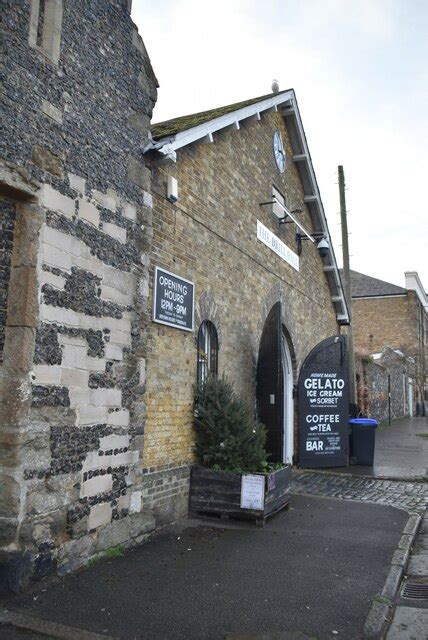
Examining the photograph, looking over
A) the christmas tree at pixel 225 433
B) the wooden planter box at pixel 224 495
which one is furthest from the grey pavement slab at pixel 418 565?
the christmas tree at pixel 225 433

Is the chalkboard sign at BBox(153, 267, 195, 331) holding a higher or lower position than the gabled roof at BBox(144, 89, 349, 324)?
lower

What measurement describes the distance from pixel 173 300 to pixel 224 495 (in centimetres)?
268

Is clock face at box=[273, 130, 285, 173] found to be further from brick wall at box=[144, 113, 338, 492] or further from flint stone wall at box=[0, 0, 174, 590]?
flint stone wall at box=[0, 0, 174, 590]

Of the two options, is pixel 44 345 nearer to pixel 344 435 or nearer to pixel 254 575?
pixel 254 575

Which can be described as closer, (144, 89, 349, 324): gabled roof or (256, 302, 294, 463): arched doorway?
(144, 89, 349, 324): gabled roof

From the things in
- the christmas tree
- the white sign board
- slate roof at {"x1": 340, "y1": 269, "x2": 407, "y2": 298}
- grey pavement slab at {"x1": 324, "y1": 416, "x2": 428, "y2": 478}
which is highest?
slate roof at {"x1": 340, "y1": 269, "x2": 407, "y2": 298}

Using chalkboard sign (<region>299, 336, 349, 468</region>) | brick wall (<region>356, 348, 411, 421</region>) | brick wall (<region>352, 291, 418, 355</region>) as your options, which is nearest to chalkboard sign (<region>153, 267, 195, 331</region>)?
chalkboard sign (<region>299, 336, 349, 468</region>)

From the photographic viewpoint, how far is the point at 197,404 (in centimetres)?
779

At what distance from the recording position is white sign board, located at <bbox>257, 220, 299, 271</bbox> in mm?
10925

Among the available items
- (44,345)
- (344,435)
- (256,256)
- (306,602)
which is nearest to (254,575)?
(306,602)

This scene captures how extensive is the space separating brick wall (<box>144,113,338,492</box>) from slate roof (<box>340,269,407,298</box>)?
25686mm

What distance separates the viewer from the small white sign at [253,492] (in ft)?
22.9

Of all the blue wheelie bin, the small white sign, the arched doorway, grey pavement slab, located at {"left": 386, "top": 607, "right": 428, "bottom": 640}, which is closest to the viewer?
grey pavement slab, located at {"left": 386, "top": 607, "right": 428, "bottom": 640}

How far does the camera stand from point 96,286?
576 centimetres
